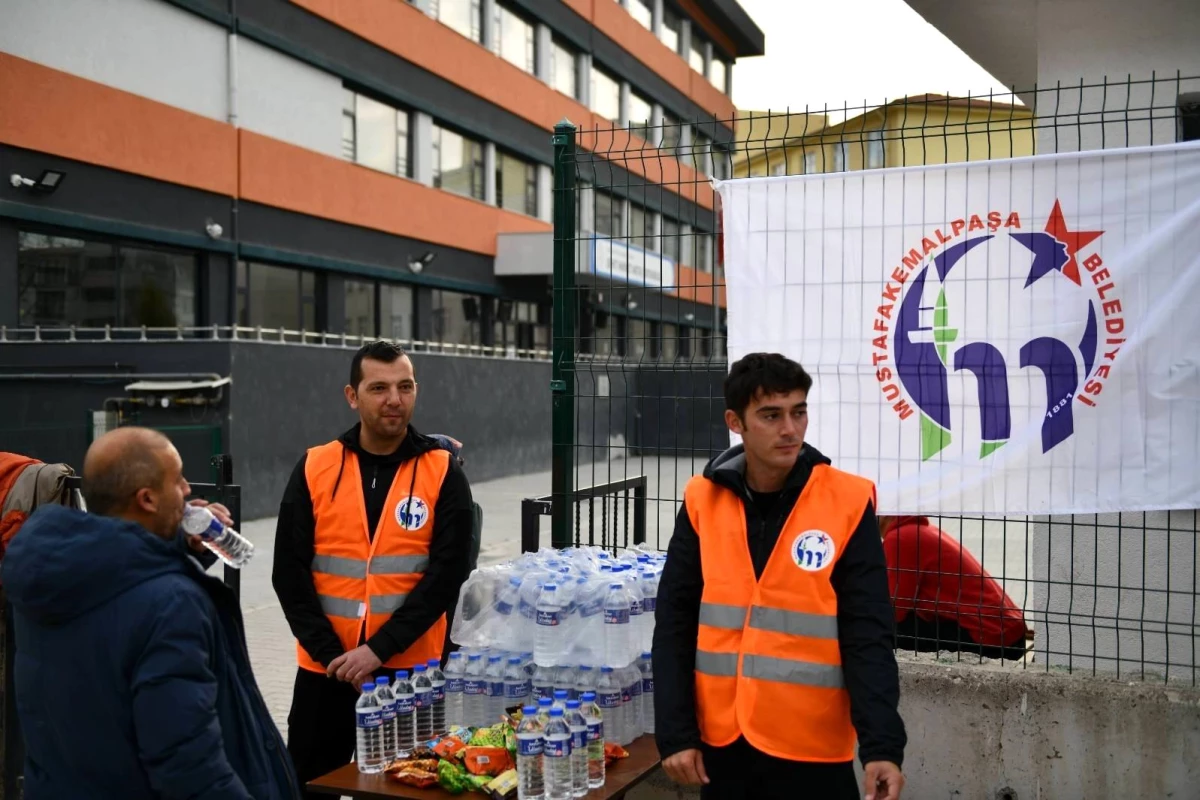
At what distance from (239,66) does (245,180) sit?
1.95 m

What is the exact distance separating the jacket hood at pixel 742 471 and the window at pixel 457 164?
2305cm

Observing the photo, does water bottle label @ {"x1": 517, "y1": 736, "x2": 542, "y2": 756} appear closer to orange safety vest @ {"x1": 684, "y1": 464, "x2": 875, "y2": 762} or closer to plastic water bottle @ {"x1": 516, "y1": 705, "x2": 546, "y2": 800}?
plastic water bottle @ {"x1": 516, "y1": 705, "x2": 546, "y2": 800}

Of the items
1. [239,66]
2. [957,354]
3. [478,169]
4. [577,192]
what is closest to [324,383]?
[239,66]

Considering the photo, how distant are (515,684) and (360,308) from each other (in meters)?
19.9

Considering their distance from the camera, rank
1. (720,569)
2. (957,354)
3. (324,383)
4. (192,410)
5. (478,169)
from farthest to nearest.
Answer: (478,169) < (324,383) < (192,410) < (957,354) < (720,569)

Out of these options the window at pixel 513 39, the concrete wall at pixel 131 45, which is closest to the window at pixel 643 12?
the window at pixel 513 39

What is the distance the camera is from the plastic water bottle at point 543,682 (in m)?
4.22

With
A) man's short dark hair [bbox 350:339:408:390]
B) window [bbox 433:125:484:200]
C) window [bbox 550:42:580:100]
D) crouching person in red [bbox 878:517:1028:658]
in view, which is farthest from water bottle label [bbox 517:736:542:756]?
window [bbox 550:42:580:100]

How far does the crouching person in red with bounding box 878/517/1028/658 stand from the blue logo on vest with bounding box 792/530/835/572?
2250 mm

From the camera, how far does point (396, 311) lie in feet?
80.5

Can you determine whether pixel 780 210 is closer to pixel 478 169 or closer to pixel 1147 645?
pixel 1147 645

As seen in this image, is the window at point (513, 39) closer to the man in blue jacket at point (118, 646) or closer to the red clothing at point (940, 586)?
the red clothing at point (940, 586)

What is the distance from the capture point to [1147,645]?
5238 millimetres

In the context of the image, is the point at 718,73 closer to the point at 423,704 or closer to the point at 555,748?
the point at 423,704
